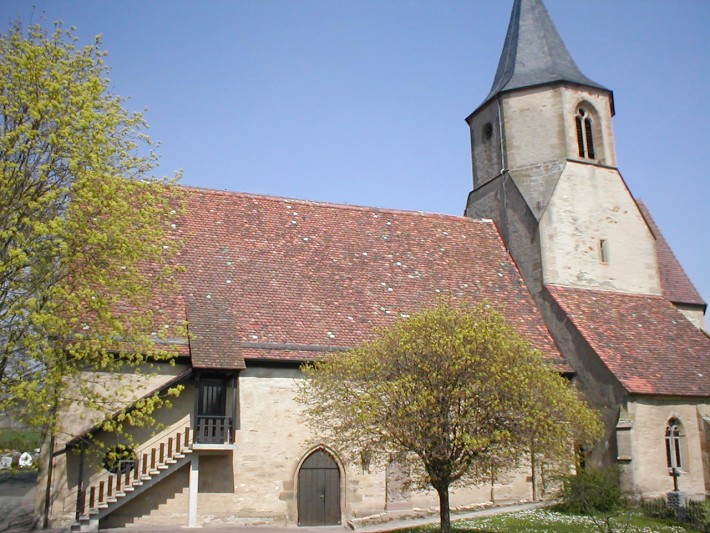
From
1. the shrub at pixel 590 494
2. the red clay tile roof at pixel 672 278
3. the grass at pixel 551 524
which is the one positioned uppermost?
the red clay tile roof at pixel 672 278

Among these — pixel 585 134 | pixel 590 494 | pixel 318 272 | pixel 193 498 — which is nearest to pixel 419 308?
pixel 318 272

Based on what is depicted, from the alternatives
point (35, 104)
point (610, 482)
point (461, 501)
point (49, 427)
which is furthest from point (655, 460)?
point (35, 104)

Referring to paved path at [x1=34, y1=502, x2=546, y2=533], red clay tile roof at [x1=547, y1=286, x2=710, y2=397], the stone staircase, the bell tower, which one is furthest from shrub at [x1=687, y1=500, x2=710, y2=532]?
the stone staircase

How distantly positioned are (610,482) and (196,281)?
1256 cm

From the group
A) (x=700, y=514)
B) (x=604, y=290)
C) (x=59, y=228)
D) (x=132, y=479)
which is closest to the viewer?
(x=59, y=228)

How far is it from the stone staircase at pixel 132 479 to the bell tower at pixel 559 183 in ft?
42.1

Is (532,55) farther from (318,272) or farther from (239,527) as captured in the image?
(239,527)

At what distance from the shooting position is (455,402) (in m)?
12.9

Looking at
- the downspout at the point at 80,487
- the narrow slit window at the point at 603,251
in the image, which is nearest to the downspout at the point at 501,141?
the narrow slit window at the point at 603,251

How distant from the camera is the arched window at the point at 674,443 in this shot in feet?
63.9

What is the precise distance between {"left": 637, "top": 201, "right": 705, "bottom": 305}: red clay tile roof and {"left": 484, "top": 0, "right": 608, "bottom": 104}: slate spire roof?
7716 millimetres

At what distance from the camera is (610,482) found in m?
18.1

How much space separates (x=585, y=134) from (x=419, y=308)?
9.88 metres

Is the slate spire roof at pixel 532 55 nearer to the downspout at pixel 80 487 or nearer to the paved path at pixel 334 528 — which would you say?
the paved path at pixel 334 528
